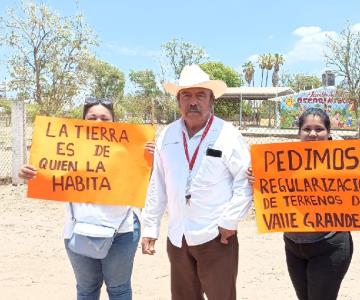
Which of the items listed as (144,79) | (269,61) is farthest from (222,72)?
(269,61)

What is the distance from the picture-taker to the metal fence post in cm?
973

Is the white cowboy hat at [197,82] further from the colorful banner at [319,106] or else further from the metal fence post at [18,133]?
the colorful banner at [319,106]

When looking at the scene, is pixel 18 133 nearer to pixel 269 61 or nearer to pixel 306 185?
pixel 306 185

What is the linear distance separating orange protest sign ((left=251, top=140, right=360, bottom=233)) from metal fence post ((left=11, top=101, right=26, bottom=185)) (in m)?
7.72

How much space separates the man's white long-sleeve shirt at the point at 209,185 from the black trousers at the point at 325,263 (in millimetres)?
478

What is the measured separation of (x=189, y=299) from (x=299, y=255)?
802 mm

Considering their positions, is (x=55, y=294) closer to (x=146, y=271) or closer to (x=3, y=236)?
(x=146, y=271)

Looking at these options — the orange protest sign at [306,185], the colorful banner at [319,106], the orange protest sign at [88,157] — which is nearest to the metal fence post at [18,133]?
the orange protest sign at [88,157]

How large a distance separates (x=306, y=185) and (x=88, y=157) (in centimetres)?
154

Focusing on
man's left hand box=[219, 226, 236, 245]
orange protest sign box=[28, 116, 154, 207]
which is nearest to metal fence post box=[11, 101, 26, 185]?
orange protest sign box=[28, 116, 154, 207]

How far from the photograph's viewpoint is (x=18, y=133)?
9.80 m

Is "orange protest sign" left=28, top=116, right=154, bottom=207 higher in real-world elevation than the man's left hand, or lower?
higher

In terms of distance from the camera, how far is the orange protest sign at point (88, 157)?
3.20 meters

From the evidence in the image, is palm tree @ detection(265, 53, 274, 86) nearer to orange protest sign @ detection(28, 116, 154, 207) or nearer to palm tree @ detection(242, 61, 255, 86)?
palm tree @ detection(242, 61, 255, 86)
